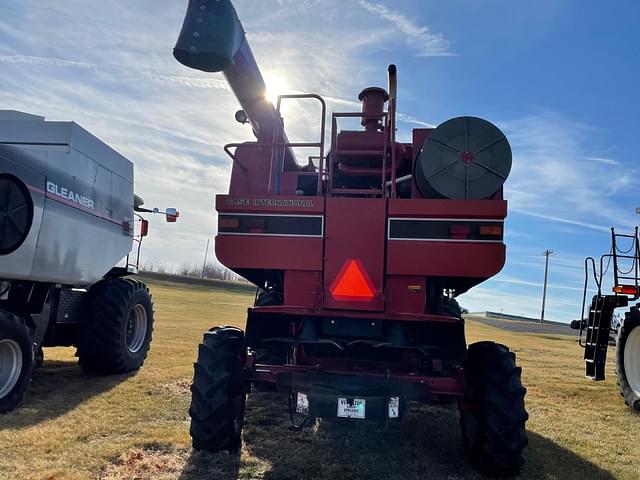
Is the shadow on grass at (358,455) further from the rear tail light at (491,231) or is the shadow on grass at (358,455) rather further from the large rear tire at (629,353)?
the large rear tire at (629,353)

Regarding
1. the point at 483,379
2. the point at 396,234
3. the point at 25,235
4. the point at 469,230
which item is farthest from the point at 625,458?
the point at 25,235

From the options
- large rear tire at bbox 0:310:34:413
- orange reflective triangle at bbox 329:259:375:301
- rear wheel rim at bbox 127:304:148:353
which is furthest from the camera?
rear wheel rim at bbox 127:304:148:353

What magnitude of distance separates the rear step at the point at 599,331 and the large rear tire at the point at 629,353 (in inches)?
9.3

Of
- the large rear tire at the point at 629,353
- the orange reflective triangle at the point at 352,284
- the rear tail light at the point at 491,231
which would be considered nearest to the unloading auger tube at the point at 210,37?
the orange reflective triangle at the point at 352,284

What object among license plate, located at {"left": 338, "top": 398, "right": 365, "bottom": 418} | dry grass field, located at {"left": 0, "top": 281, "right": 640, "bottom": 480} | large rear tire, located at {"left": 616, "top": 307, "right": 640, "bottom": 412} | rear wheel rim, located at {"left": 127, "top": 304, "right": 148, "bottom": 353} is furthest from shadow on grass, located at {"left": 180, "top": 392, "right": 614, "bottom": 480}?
rear wheel rim, located at {"left": 127, "top": 304, "right": 148, "bottom": 353}

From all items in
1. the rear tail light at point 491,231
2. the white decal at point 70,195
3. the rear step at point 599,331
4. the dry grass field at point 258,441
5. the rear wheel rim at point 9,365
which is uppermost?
the white decal at point 70,195

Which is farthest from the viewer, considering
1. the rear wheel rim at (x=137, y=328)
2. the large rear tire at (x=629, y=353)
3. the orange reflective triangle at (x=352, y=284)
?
the rear wheel rim at (x=137, y=328)

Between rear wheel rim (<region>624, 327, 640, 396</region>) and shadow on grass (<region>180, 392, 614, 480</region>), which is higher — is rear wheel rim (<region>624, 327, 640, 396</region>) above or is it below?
above

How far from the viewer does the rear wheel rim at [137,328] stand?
857 centimetres

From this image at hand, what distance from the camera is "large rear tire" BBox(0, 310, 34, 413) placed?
558 centimetres

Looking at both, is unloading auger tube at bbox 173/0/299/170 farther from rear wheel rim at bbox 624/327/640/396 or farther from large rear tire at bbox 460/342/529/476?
rear wheel rim at bbox 624/327/640/396

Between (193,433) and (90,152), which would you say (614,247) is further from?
(90,152)

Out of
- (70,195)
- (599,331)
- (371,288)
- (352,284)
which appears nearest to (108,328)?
(70,195)

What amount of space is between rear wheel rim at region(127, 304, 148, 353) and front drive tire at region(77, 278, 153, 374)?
0.23m
